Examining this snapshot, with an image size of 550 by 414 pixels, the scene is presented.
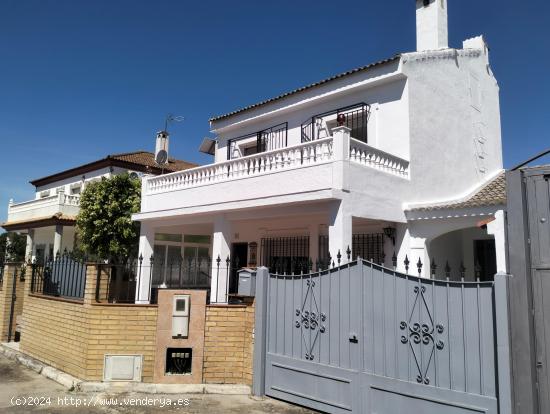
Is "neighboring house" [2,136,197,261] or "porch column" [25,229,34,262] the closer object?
"neighboring house" [2,136,197,261]

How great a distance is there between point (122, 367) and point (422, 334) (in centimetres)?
474

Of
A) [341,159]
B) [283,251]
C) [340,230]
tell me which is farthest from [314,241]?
[341,159]

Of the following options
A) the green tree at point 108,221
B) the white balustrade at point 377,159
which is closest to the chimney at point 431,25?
the white balustrade at point 377,159

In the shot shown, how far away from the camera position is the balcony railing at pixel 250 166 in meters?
9.33

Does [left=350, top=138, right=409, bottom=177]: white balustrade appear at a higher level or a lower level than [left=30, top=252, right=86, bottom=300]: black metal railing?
higher

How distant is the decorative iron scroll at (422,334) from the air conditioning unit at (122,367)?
168 inches

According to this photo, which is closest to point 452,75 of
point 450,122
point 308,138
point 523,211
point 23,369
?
point 450,122

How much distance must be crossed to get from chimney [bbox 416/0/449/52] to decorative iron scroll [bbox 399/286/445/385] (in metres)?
9.70

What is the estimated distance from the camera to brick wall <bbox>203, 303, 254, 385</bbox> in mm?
6906

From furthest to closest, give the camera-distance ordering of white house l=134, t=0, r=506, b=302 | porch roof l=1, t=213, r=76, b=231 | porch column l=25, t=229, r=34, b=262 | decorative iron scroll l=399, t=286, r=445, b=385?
porch column l=25, t=229, r=34, b=262 → porch roof l=1, t=213, r=76, b=231 → white house l=134, t=0, r=506, b=302 → decorative iron scroll l=399, t=286, r=445, b=385

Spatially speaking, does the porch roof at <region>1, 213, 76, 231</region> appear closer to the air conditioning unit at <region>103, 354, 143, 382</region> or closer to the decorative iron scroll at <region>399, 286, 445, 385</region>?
the air conditioning unit at <region>103, 354, 143, 382</region>

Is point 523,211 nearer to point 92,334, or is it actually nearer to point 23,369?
point 92,334

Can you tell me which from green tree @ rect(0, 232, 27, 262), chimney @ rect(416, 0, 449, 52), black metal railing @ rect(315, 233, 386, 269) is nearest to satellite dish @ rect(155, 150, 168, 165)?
black metal railing @ rect(315, 233, 386, 269)

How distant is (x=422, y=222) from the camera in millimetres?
10367
